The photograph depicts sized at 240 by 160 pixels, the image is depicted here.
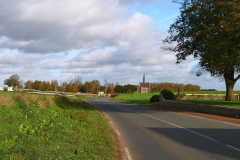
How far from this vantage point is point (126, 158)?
8.13 metres

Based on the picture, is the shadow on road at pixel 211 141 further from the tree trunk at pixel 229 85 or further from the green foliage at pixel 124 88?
the green foliage at pixel 124 88

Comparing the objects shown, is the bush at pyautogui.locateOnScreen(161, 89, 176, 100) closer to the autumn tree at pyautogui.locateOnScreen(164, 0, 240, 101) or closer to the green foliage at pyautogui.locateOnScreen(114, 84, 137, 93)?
the autumn tree at pyautogui.locateOnScreen(164, 0, 240, 101)

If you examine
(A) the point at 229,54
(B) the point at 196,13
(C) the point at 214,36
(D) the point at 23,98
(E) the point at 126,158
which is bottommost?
(E) the point at 126,158

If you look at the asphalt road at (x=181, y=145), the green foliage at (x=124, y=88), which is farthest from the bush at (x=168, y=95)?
the green foliage at (x=124, y=88)

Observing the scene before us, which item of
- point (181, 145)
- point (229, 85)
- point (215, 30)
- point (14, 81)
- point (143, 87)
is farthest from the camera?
point (143, 87)

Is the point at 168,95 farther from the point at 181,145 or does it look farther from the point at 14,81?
the point at 14,81

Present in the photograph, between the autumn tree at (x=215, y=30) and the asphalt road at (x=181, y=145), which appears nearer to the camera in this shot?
the asphalt road at (x=181, y=145)

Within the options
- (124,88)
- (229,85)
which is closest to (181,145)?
(229,85)

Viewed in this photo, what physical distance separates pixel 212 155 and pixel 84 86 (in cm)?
15190

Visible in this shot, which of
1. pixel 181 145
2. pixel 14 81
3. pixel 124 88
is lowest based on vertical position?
pixel 181 145

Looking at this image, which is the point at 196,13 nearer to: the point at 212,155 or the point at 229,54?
the point at 229,54

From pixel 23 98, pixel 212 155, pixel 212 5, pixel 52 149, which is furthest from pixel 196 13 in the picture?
pixel 52 149

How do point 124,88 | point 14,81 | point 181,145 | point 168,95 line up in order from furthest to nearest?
point 124,88
point 14,81
point 168,95
point 181,145

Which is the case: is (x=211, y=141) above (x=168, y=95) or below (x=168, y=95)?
below
